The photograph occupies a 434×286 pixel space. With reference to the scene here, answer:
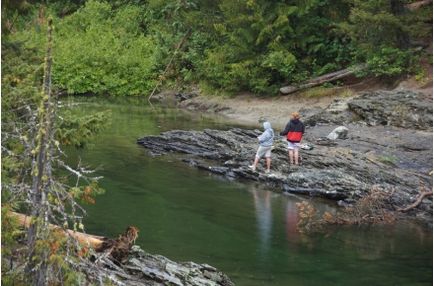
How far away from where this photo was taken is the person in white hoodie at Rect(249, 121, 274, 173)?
70.4ft

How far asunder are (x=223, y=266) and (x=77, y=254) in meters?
6.47

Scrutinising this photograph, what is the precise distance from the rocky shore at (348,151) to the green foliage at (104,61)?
21.1m

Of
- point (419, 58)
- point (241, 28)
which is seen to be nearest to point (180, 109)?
point (241, 28)

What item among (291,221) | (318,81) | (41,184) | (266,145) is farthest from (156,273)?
(318,81)

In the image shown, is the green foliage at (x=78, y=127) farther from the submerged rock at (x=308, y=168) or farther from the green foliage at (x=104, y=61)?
the green foliage at (x=104, y=61)

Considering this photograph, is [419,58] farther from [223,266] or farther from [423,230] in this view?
[223,266]

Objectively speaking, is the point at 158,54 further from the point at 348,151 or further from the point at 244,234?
the point at 244,234

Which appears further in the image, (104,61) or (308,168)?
(104,61)

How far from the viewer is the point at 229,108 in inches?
1583

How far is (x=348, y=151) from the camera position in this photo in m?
22.5

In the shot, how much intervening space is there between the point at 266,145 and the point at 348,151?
3.12 meters

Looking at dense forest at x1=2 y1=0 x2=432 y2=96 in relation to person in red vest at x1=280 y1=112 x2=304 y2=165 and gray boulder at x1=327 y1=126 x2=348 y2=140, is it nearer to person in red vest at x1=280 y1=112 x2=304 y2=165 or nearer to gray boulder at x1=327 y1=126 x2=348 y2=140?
person in red vest at x1=280 y1=112 x2=304 y2=165

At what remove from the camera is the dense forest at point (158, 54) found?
24.1 feet

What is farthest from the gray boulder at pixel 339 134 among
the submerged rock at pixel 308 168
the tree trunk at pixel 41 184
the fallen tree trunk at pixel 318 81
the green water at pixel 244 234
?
the tree trunk at pixel 41 184
